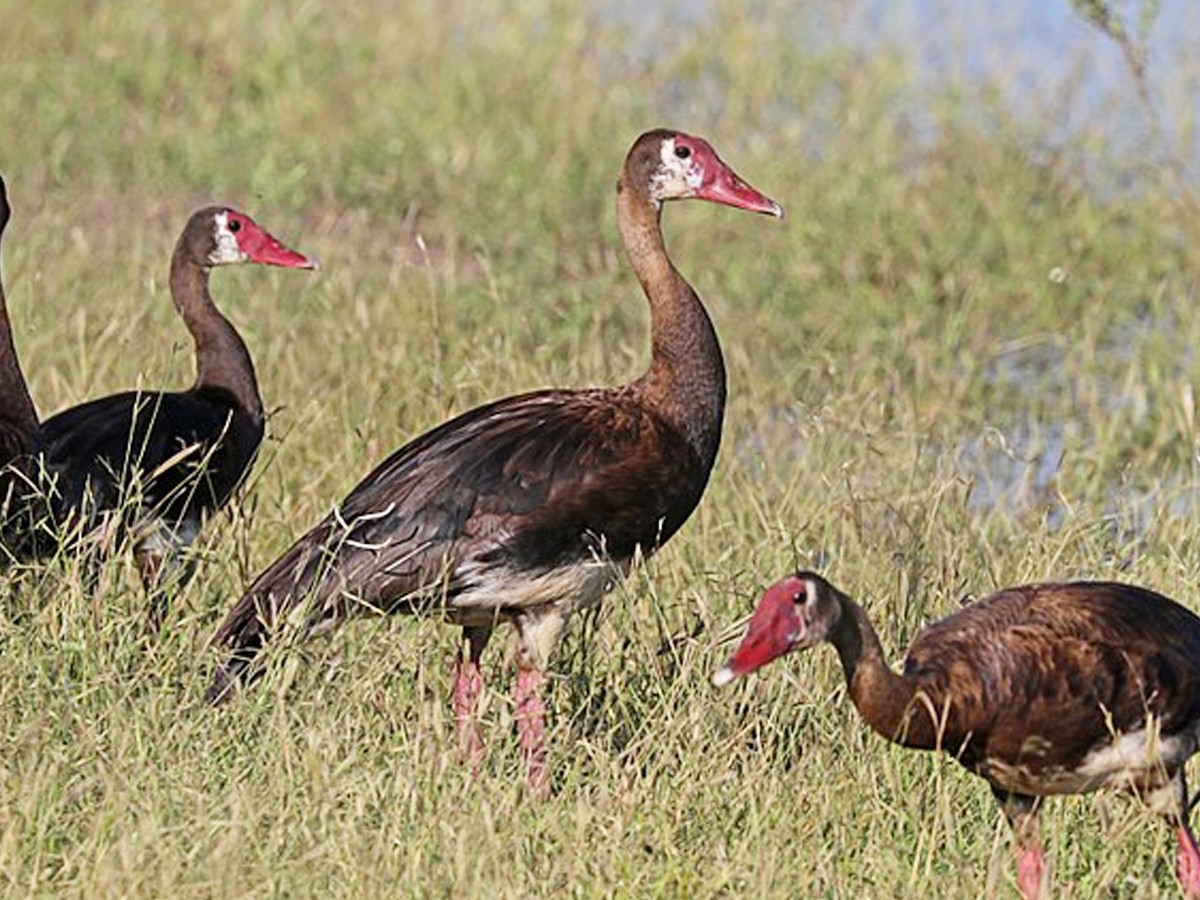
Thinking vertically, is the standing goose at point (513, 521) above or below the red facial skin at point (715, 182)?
below

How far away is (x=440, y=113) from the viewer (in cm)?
1195

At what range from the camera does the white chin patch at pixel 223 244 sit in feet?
26.5

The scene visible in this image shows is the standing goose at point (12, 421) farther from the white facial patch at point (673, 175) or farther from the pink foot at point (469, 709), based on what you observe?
the white facial patch at point (673, 175)

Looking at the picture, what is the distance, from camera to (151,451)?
7.11 m

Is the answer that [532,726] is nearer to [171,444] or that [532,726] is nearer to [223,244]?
[171,444]

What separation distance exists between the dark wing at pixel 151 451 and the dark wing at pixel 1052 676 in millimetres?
2060

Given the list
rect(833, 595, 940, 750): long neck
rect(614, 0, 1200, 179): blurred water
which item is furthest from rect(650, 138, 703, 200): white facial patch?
rect(614, 0, 1200, 179): blurred water

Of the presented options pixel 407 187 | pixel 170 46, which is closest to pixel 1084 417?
pixel 407 187

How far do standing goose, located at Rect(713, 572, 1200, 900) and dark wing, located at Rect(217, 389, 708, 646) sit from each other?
1105 mm

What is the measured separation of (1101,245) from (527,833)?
20.5ft

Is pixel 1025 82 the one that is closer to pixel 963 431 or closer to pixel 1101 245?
pixel 1101 245

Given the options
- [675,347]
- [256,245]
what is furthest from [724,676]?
[256,245]

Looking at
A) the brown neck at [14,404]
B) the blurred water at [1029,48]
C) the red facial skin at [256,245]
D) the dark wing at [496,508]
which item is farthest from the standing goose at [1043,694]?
the blurred water at [1029,48]

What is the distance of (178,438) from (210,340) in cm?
68
